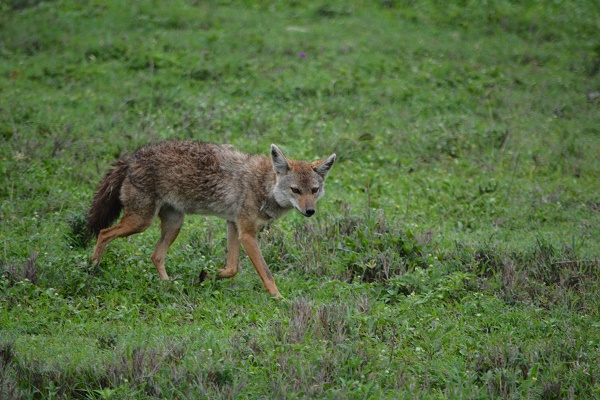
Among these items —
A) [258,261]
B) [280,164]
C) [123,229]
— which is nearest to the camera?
[258,261]

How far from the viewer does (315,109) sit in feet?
41.9

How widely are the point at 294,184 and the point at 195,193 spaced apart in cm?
108

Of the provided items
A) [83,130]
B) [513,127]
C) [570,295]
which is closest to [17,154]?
[83,130]

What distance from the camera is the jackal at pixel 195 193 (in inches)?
299

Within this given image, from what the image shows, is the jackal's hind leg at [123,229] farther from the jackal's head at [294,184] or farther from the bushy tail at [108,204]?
the jackal's head at [294,184]

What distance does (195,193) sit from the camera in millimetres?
7746

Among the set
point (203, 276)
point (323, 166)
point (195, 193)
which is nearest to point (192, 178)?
point (195, 193)

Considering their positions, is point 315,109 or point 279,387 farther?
point 315,109

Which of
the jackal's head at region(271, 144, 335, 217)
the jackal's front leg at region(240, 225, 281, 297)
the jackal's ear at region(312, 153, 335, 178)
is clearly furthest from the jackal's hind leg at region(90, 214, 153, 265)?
the jackal's ear at region(312, 153, 335, 178)

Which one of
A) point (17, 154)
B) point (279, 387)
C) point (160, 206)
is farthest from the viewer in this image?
point (17, 154)

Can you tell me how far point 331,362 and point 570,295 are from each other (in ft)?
8.92

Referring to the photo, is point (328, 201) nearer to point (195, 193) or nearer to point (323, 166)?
point (323, 166)

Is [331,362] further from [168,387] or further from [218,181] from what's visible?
[218,181]

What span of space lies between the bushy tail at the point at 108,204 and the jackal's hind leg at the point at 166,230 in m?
0.49
